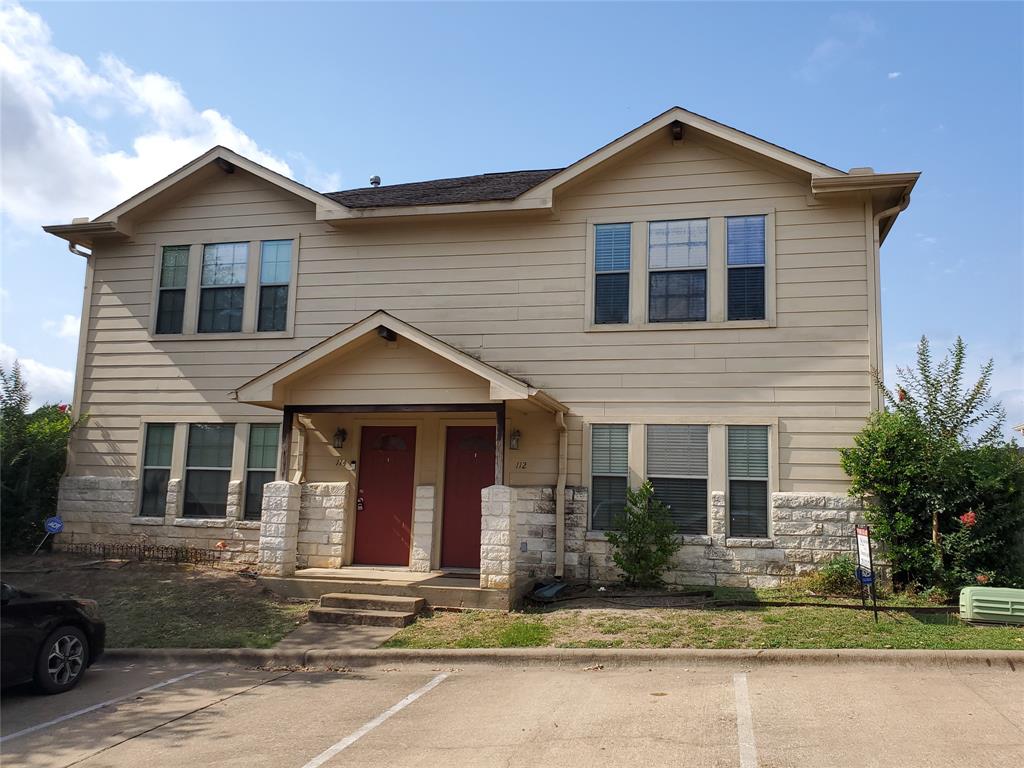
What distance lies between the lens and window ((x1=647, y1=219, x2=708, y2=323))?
1159 centimetres

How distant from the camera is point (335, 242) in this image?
42.8ft

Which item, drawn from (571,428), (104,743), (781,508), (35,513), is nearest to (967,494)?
(781,508)

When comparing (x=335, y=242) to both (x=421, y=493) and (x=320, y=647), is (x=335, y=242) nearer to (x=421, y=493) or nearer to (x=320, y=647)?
(x=421, y=493)

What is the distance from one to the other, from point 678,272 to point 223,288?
7.57 meters

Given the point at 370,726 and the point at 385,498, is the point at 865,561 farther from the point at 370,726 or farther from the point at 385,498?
the point at 385,498

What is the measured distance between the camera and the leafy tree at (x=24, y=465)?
1295 cm

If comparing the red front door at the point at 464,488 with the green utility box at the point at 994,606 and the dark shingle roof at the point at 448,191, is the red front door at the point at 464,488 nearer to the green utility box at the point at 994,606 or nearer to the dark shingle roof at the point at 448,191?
the dark shingle roof at the point at 448,191

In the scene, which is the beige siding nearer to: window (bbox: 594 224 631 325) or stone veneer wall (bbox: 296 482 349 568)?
window (bbox: 594 224 631 325)

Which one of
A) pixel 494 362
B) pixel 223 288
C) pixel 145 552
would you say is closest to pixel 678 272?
pixel 494 362

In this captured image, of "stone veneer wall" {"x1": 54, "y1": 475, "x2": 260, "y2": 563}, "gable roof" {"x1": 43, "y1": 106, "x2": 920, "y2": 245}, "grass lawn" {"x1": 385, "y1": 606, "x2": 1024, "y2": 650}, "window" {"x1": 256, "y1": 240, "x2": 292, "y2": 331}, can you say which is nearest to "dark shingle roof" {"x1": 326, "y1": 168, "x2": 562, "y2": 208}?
"gable roof" {"x1": 43, "y1": 106, "x2": 920, "y2": 245}

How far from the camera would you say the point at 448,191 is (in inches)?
546

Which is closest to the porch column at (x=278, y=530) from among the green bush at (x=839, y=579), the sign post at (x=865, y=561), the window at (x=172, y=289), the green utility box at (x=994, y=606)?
the window at (x=172, y=289)

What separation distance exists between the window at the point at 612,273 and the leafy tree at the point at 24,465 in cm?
920

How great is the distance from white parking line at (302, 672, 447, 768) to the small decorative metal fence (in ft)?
21.5
